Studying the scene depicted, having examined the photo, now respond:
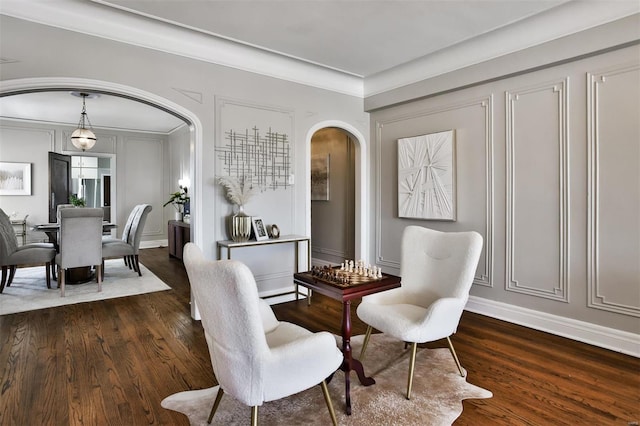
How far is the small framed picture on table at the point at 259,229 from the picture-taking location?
12.8 feet

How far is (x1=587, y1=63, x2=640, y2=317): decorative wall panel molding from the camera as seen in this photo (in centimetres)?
281

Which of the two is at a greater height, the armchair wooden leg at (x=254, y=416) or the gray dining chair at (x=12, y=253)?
the gray dining chair at (x=12, y=253)

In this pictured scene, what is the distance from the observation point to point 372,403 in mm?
2123

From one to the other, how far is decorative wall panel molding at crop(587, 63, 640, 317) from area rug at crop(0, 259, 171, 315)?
4.93 metres

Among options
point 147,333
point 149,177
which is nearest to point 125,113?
point 149,177

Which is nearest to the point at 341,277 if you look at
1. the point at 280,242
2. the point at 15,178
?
the point at 280,242

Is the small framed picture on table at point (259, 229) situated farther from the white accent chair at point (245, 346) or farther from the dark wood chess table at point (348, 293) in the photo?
the white accent chair at point (245, 346)

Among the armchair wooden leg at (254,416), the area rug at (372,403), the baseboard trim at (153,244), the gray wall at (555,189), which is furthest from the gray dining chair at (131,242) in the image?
the armchair wooden leg at (254,416)

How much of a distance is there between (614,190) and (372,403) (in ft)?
8.57

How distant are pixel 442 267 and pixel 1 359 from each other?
3.49 metres

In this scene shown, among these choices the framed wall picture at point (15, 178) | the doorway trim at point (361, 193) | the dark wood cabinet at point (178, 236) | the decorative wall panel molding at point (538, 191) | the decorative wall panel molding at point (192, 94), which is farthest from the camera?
the framed wall picture at point (15, 178)

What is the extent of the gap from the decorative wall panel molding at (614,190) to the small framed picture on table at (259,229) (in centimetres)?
309

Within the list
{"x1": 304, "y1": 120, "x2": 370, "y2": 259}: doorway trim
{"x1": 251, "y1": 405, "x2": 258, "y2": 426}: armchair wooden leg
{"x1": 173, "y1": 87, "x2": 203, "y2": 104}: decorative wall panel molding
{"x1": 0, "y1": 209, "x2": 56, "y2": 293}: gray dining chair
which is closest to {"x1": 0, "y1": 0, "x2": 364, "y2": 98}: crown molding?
{"x1": 173, "y1": 87, "x2": 203, "y2": 104}: decorative wall panel molding

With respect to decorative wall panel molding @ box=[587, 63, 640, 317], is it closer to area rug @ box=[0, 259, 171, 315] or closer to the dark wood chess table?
the dark wood chess table
